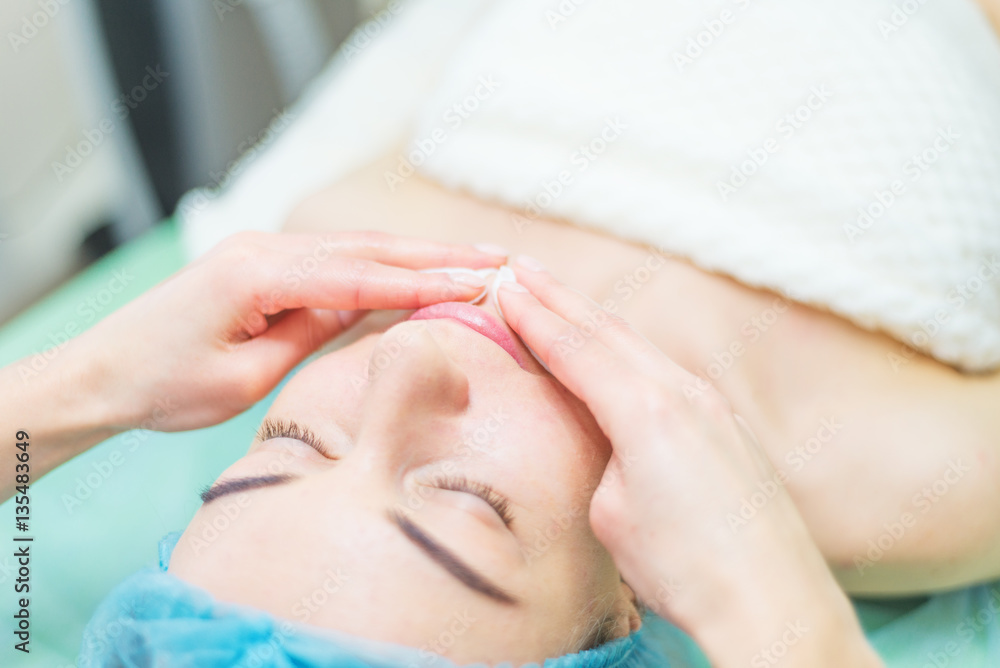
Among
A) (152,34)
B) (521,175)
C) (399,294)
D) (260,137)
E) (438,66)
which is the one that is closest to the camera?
(399,294)

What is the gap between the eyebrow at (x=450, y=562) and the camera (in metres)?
0.75

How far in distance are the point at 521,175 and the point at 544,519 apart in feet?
1.78

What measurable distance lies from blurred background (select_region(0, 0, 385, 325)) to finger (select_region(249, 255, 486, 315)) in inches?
44.9

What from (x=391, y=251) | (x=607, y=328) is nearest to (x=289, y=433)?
(x=391, y=251)

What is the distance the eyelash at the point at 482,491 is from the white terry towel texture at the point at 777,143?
17.9 inches

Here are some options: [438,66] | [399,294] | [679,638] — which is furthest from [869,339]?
[438,66]

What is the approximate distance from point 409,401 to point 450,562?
17 centimetres

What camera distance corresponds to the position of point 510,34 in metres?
1.20

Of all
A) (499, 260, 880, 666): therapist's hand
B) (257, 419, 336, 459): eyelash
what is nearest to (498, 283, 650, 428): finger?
(499, 260, 880, 666): therapist's hand

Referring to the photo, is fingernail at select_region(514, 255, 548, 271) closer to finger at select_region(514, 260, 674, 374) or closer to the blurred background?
finger at select_region(514, 260, 674, 374)

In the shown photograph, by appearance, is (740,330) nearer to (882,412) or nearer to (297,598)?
(882,412)

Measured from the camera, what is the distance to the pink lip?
90 cm

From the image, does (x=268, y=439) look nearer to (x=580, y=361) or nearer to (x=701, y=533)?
(x=580, y=361)

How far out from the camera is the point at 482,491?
0.81 meters
